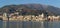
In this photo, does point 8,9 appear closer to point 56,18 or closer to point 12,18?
point 12,18

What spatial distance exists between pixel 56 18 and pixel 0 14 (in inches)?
1621

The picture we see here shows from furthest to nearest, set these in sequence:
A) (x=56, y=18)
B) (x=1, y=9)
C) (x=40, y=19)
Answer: (x=1, y=9)
(x=56, y=18)
(x=40, y=19)

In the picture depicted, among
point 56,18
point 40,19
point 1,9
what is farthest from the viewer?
point 1,9

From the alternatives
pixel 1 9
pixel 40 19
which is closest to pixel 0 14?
pixel 1 9

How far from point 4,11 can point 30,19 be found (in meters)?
34.5

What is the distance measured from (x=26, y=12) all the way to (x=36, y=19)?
1135 inches

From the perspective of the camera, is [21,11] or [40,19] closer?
[40,19]

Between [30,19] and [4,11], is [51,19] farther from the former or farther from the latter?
[4,11]

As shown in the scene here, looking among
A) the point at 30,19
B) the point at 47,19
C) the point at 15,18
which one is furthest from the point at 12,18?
the point at 47,19

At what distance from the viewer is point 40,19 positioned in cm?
12862

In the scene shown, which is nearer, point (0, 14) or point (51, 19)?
point (51, 19)

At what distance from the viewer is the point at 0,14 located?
146m

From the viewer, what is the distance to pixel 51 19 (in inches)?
5172

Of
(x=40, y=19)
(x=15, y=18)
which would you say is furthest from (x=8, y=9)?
(x=40, y=19)
